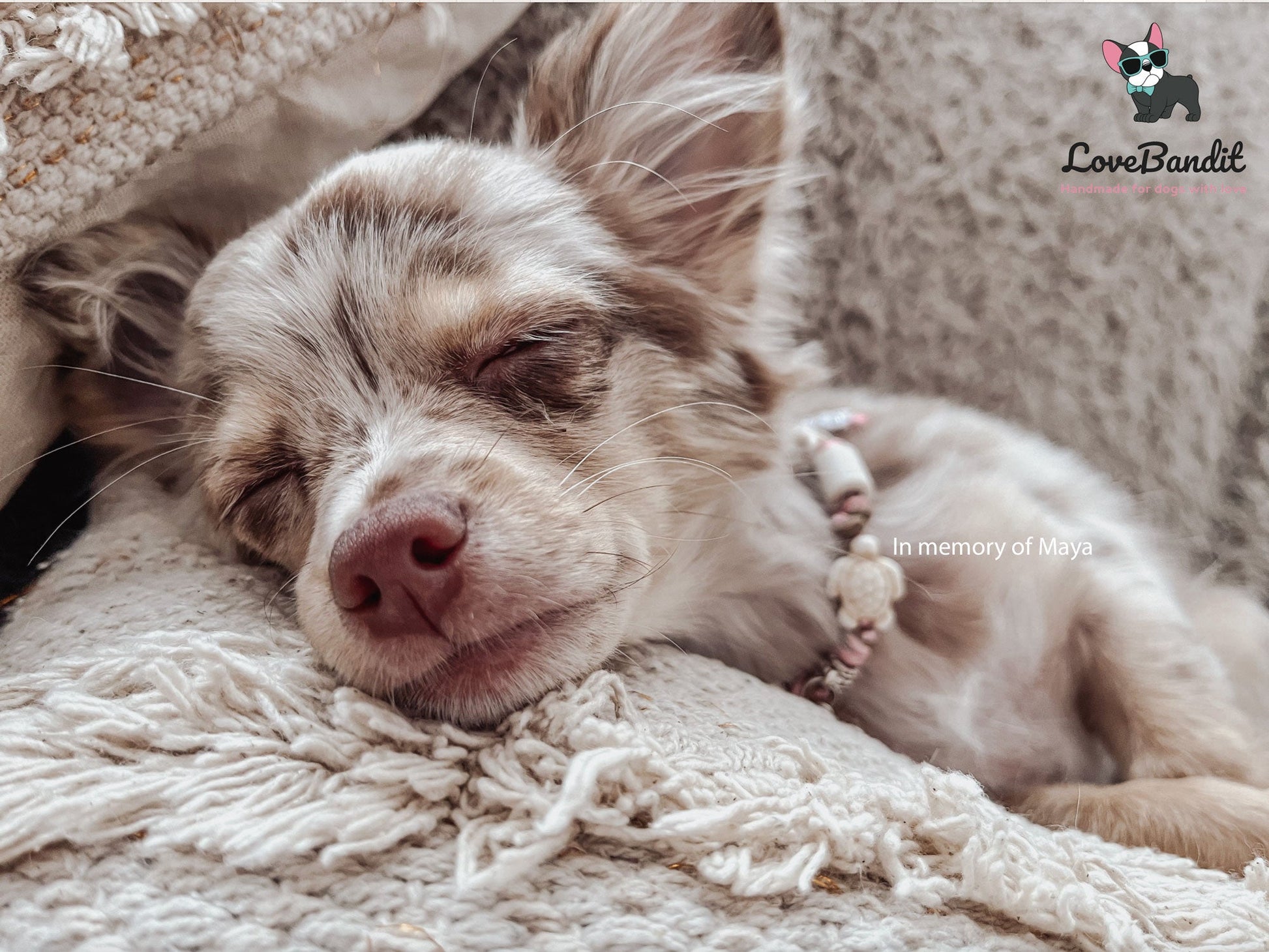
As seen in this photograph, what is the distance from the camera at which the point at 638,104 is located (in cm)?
137

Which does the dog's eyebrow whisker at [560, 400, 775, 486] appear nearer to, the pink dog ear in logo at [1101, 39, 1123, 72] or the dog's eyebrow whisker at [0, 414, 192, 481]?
the dog's eyebrow whisker at [0, 414, 192, 481]

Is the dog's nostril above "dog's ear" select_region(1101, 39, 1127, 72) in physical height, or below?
below

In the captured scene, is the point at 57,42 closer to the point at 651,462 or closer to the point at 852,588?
the point at 651,462

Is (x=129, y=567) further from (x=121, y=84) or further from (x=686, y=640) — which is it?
(x=686, y=640)

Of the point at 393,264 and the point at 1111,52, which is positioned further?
the point at 1111,52

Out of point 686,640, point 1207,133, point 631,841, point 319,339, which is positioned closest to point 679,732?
point 631,841

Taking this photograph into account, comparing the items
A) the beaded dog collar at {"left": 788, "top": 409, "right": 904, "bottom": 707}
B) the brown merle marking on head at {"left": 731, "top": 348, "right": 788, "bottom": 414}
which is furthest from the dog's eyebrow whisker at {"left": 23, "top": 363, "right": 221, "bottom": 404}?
the beaded dog collar at {"left": 788, "top": 409, "right": 904, "bottom": 707}

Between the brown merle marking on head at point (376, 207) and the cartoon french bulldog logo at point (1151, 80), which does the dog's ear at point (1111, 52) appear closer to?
the cartoon french bulldog logo at point (1151, 80)

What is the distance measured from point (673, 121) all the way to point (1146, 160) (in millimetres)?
1009

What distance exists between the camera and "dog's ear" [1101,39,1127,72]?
1.70m

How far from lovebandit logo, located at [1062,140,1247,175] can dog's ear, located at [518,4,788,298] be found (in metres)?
0.75

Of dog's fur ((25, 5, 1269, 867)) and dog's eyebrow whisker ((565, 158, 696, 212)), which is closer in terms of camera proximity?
dog's fur ((25, 5, 1269, 867))

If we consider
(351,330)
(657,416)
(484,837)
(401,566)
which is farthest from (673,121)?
(484,837)

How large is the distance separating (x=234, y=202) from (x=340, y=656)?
0.94 metres
